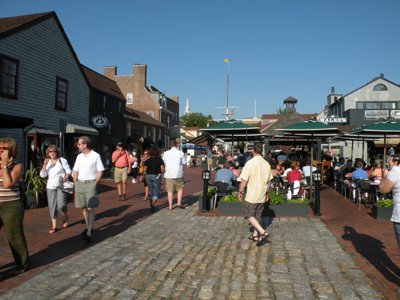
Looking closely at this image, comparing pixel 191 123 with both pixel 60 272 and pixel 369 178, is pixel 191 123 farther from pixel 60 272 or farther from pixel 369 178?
pixel 60 272

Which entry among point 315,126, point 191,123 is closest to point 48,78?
point 315,126

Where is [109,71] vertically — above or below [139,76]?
above

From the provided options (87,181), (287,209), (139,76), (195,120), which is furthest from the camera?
(195,120)

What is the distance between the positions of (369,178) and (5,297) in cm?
1007

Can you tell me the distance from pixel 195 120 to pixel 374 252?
3309 inches

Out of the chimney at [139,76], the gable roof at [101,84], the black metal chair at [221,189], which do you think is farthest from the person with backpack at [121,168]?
the chimney at [139,76]

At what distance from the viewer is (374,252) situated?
19.6 feet

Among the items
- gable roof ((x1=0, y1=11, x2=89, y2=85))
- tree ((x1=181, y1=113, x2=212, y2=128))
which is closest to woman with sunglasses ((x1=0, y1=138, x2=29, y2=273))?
gable roof ((x1=0, y1=11, x2=89, y2=85))

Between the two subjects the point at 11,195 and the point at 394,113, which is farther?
the point at 394,113

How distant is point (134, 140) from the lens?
117 ft

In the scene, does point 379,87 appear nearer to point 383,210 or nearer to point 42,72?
point 42,72

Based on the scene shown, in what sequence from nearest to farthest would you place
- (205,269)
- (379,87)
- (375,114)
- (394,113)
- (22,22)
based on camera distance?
(205,269) < (22,22) < (394,113) < (375,114) < (379,87)

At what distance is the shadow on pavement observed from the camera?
4.96 m

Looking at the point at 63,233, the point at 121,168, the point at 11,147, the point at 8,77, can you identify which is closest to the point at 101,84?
the point at 8,77
